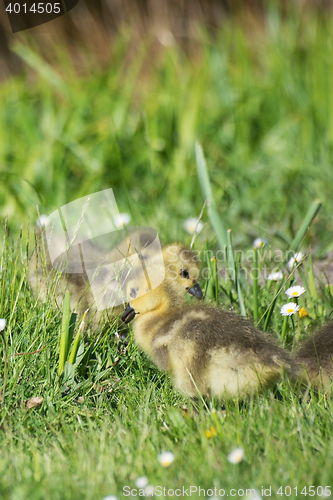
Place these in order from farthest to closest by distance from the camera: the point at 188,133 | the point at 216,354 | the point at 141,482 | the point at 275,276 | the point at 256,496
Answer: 1. the point at 188,133
2. the point at 275,276
3. the point at 216,354
4. the point at 141,482
5. the point at 256,496

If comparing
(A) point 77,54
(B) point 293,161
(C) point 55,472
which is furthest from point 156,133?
(C) point 55,472

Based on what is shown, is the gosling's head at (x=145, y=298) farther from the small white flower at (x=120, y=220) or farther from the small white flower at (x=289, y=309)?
the small white flower at (x=120, y=220)

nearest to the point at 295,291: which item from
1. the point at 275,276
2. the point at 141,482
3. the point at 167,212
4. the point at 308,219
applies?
the point at 275,276

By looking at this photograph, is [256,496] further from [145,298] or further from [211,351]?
[145,298]

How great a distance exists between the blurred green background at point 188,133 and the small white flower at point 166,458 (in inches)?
76.4

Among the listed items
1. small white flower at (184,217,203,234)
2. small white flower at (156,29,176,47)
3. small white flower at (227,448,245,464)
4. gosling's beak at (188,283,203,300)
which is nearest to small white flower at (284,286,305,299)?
gosling's beak at (188,283,203,300)

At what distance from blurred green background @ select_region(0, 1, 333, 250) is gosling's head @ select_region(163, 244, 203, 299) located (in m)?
0.70

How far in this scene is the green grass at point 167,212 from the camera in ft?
5.56

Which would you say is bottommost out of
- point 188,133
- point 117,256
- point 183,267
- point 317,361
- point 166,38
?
point 188,133

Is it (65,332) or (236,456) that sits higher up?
(65,332)

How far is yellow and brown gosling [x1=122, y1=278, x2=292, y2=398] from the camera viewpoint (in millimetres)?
2045

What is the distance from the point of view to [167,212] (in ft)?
13.7

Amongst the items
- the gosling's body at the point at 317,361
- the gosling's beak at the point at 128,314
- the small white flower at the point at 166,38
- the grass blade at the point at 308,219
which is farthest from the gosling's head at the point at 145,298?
the small white flower at the point at 166,38

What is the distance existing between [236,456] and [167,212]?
9.03 feet
